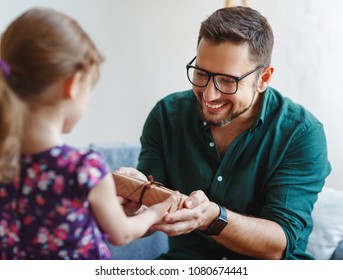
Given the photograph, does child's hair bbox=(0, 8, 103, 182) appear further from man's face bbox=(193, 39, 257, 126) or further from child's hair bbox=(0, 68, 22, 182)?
man's face bbox=(193, 39, 257, 126)

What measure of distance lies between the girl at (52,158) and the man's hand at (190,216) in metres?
0.29

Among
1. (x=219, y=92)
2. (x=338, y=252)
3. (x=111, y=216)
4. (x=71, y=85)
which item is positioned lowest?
(x=338, y=252)

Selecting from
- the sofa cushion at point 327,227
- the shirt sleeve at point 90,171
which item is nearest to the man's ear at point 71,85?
the shirt sleeve at point 90,171

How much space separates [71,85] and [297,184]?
846 mm

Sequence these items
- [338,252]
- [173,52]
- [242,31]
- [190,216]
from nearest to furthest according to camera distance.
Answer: [190,216]
[242,31]
[338,252]
[173,52]

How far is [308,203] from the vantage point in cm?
157

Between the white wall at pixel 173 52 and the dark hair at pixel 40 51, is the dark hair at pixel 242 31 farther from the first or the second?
the white wall at pixel 173 52

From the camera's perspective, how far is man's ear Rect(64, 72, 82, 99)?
95 centimetres

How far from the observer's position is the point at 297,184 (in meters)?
1.54

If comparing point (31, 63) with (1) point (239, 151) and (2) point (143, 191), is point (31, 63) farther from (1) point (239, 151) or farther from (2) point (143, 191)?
(1) point (239, 151)

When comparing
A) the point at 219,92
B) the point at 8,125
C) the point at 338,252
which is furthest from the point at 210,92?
the point at 338,252

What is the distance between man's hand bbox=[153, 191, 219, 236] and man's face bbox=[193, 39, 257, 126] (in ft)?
1.00
